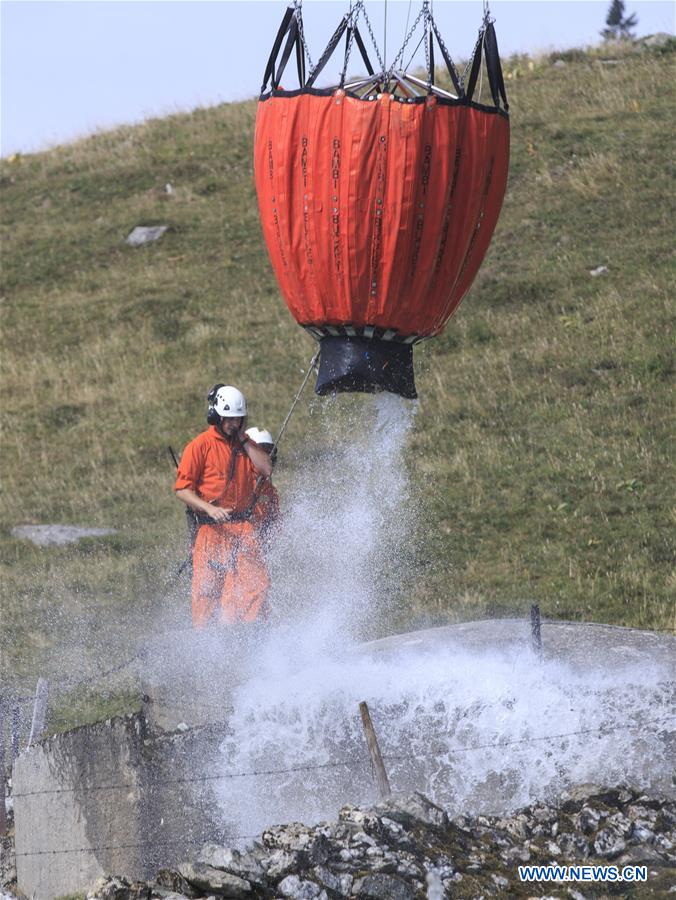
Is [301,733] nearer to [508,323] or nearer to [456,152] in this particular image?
[456,152]

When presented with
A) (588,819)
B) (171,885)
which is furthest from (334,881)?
(588,819)

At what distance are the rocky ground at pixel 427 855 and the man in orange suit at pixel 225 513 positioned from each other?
138 inches

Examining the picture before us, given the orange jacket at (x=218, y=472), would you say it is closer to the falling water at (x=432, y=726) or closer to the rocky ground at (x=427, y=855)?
the falling water at (x=432, y=726)

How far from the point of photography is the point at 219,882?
749 centimetres

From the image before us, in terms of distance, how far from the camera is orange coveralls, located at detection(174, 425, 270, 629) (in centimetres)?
1179

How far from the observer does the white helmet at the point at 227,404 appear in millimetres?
12070

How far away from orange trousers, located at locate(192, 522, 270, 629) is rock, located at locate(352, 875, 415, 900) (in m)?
4.35

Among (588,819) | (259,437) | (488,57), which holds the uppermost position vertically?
(488,57)

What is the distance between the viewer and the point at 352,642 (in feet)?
43.8

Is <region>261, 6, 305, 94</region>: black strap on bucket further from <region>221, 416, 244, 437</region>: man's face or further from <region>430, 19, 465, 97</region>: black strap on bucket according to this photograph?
<region>221, 416, 244, 437</region>: man's face

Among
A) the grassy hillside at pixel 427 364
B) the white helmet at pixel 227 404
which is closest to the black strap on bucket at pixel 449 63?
the white helmet at pixel 227 404

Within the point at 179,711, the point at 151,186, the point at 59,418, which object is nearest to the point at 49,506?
the point at 59,418

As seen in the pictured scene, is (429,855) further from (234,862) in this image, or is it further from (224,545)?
(224,545)

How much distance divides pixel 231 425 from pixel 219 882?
17.3ft
